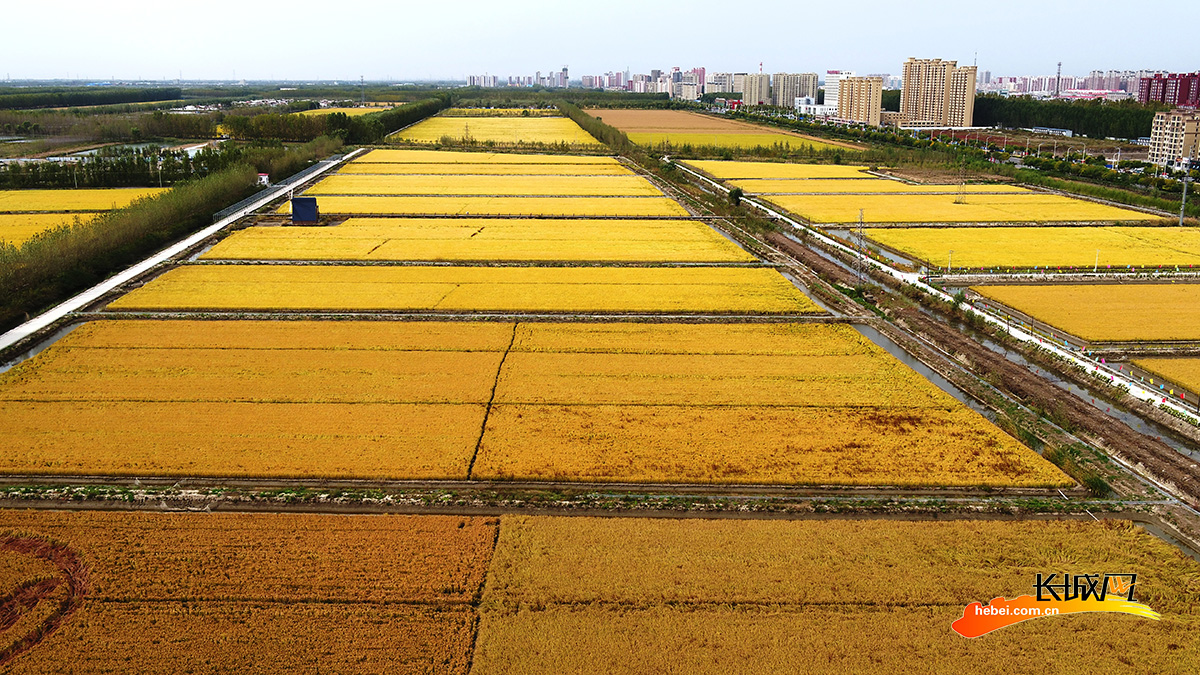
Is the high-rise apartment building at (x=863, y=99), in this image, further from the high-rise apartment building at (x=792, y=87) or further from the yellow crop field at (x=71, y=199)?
the yellow crop field at (x=71, y=199)

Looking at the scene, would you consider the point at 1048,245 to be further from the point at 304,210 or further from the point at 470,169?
the point at 470,169

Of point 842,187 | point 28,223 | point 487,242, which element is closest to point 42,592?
point 487,242

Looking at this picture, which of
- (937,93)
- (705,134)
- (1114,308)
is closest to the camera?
(1114,308)

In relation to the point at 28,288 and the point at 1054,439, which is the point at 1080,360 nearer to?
the point at 1054,439

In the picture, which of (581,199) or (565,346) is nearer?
(565,346)

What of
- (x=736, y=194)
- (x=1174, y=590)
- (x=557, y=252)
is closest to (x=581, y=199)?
(x=736, y=194)

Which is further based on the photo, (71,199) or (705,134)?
(705,134)
